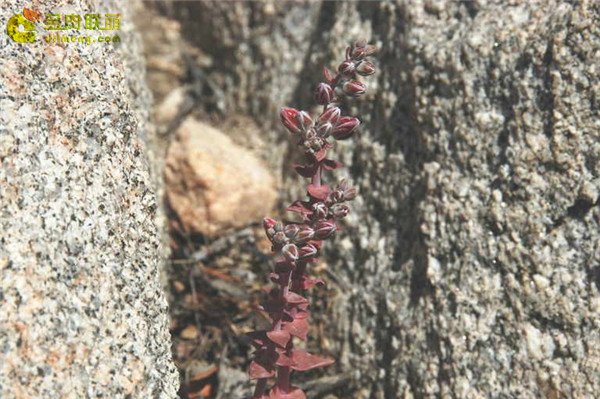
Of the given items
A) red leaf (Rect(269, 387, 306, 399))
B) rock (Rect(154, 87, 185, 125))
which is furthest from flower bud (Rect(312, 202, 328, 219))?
rock (Rect(154, 87, 185, 125))

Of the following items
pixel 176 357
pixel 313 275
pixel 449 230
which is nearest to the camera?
pixel 449 230

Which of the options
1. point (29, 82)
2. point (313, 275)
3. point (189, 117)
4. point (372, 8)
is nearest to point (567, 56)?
point (372, 8)

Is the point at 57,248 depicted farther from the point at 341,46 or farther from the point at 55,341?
the point at 341,46

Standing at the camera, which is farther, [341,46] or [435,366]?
[341,46]

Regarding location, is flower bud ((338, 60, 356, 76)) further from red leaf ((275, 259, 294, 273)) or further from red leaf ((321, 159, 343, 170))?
red leaf ((275, 259, 294, 273))

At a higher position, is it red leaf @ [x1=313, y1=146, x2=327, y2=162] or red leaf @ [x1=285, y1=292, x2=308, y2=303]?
red leaf @ [x1=313, y1=146, x2=327, y2=162]

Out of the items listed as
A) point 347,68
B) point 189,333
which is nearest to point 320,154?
point 347,68

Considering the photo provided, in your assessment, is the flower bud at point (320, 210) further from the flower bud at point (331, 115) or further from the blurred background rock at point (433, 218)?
the blurred background rock at point (433, 218)
